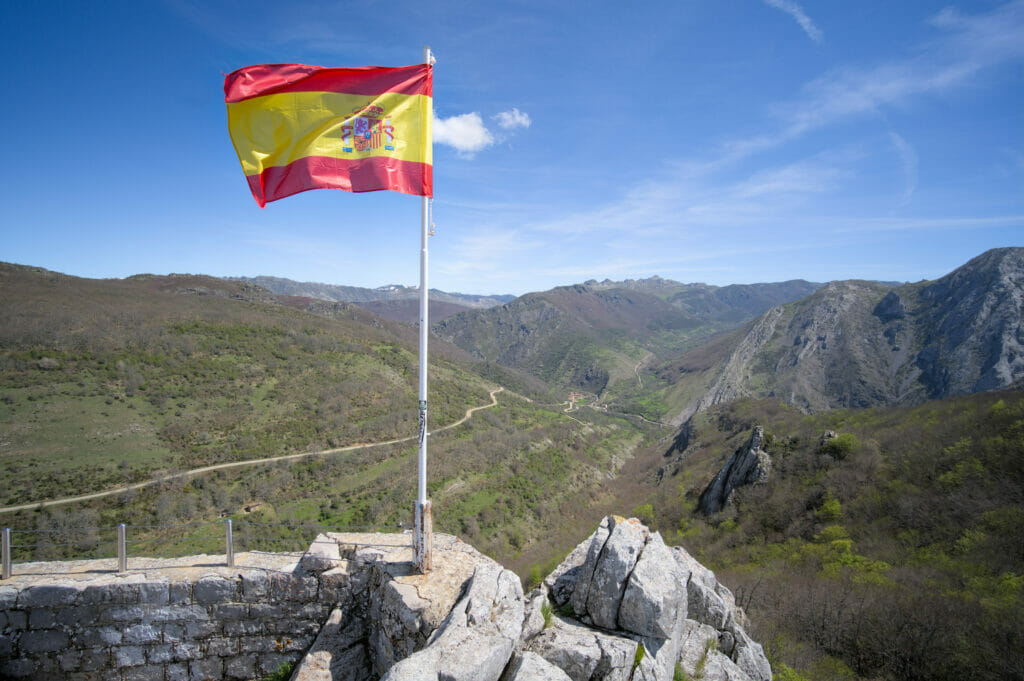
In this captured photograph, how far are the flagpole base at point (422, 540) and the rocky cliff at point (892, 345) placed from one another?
115231 mm

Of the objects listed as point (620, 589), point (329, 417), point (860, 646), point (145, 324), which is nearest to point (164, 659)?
point (620, 589)

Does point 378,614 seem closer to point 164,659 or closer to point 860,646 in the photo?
point 164,659

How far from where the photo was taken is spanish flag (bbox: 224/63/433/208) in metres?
7.32

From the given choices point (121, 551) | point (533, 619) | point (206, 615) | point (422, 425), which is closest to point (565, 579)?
point (533, 619)

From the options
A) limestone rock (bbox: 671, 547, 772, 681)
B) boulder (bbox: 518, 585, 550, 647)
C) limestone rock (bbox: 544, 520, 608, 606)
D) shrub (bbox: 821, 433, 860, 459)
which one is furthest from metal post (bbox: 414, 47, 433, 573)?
shrub (bbox: 821, 433, 860, 459)

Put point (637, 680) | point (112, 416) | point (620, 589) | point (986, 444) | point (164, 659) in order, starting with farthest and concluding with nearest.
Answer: point (112, 416) < point (986, 444) < point (164, 659) < point (620, 589) < point (637, 680)

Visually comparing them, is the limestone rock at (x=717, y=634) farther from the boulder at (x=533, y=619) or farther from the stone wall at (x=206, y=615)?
the stone wall at (x=206, y=615)

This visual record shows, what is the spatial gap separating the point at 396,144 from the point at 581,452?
250 ft

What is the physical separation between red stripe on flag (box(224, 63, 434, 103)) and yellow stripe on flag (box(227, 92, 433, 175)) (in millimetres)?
111

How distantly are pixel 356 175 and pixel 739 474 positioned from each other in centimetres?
4008

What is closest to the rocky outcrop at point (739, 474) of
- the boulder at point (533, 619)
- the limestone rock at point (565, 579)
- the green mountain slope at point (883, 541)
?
the green mountain slope at point (883, 541)

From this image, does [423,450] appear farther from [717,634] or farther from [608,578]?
[717,634]

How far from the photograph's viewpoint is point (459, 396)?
83.2 meters

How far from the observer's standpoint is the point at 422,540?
7242 mm
